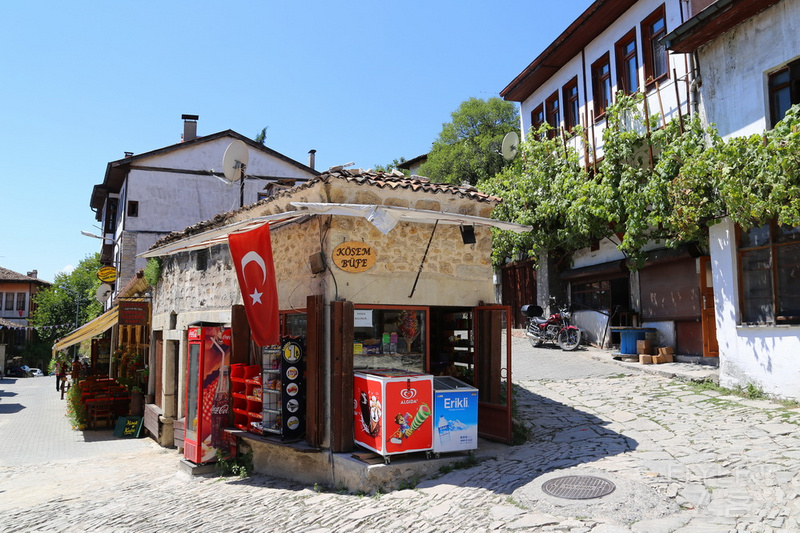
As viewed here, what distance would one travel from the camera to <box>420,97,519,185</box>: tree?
27031 mm

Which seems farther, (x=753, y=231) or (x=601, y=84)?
(x=601, y=84)

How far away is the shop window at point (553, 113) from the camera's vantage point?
18078 mm

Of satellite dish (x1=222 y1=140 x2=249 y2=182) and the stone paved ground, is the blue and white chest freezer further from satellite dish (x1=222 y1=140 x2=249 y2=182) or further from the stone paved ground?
satellite dish (x1=222 y1=140 x2=249 y2=182)

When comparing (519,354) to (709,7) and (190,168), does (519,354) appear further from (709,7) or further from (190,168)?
(190,168)

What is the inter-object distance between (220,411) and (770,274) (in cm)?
895

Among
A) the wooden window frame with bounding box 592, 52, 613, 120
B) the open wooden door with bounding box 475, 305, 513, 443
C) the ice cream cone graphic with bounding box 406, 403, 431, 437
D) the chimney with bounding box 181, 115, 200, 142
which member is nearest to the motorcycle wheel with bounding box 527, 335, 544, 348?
the wooden window frame with bounding box 592, 52, 613, 120

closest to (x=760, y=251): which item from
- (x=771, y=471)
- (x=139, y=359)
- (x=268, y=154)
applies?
(x=771, y=471)

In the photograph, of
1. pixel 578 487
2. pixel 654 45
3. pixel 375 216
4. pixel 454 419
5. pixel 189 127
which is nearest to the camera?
pixel 578 487

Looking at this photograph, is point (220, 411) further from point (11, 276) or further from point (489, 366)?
point (11, 276)

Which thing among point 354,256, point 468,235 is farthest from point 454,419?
point 468,235

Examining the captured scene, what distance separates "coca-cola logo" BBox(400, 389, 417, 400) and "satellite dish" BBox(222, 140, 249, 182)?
6801 millimetres

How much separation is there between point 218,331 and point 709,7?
9.56 metres

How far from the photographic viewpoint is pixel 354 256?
770 cm

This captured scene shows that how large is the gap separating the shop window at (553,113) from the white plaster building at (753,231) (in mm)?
7492
